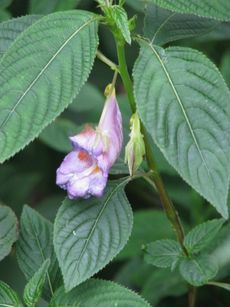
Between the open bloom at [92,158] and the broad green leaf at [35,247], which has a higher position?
the open bloom at [92,158]

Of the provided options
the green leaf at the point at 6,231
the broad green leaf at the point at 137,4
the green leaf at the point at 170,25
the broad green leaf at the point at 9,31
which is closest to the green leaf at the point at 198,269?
the green leaf at the point at 6,231

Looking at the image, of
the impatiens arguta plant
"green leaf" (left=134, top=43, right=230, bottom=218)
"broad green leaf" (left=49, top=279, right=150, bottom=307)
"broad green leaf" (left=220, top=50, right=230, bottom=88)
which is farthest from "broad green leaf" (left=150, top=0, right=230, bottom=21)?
"broad green leaf" (left=220, top=50, right=230, bottom=88)

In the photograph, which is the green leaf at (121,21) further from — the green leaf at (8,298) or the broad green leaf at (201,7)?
the green leaf at (8,298)

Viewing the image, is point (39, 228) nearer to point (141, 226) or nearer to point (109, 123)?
point (109, 123)

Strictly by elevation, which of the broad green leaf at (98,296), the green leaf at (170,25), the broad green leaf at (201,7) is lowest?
the broad green leaf at (98,296)

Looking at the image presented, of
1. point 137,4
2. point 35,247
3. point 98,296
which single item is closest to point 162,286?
point 35,247

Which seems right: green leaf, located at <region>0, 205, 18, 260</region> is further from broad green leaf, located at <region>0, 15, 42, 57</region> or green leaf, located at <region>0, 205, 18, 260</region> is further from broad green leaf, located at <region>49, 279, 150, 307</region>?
broad green leaf, located at <region>0, 15, 42, 57</region>
